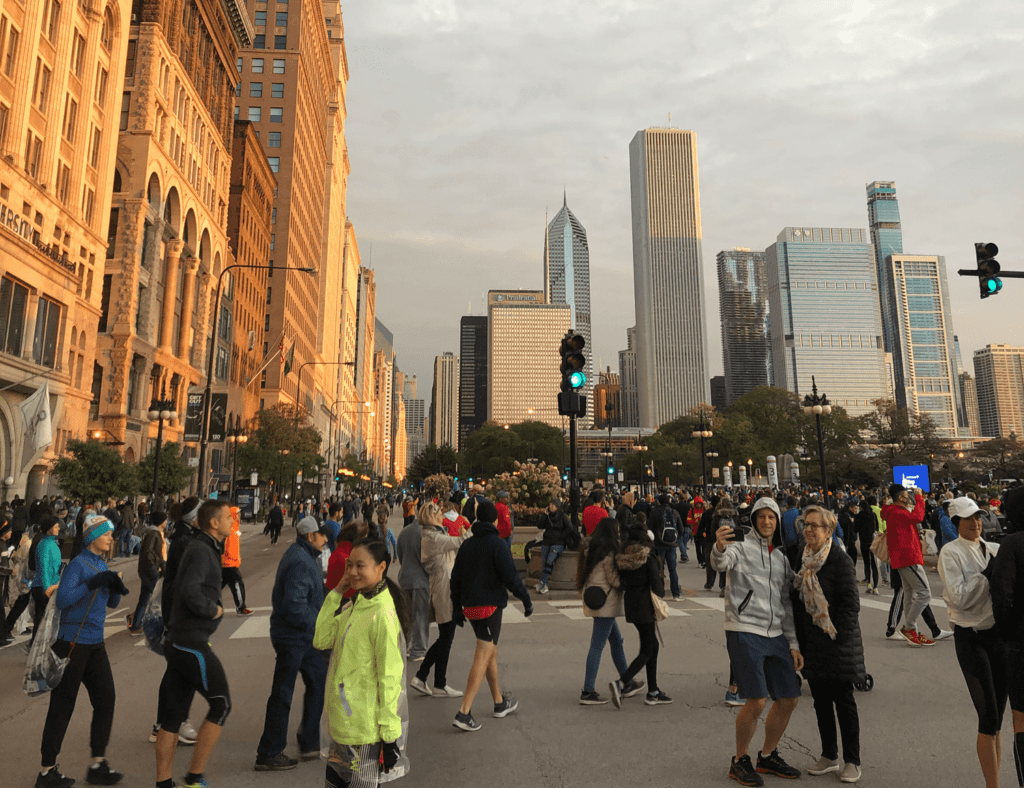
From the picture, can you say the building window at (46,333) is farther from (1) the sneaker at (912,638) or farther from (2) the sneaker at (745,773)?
(2) the sneaker at (745,773)

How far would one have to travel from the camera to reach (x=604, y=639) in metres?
6.91

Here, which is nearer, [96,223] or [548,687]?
[548,687]

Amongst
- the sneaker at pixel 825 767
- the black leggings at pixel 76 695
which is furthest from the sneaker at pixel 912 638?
the black leggings at pixel 76 695

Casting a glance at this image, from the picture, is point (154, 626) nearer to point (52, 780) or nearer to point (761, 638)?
point (52, 780)

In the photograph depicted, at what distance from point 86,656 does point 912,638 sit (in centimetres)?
964

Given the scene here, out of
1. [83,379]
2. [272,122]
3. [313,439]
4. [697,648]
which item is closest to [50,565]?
[697,648]

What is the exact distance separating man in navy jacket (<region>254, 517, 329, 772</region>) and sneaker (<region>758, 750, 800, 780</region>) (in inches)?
132

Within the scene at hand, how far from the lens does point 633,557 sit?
695 centimetres

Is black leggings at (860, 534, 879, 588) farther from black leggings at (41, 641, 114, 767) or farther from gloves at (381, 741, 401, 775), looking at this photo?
black leggings at (41, 641, 114, 767)

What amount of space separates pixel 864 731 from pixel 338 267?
136354 millimetres

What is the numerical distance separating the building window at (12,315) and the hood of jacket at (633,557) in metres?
32.1

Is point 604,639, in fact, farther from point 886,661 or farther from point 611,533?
point 886,661

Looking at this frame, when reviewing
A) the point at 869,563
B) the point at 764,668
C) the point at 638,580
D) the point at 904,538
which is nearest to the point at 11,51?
the point at 638,580

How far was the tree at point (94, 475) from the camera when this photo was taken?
26516mm
